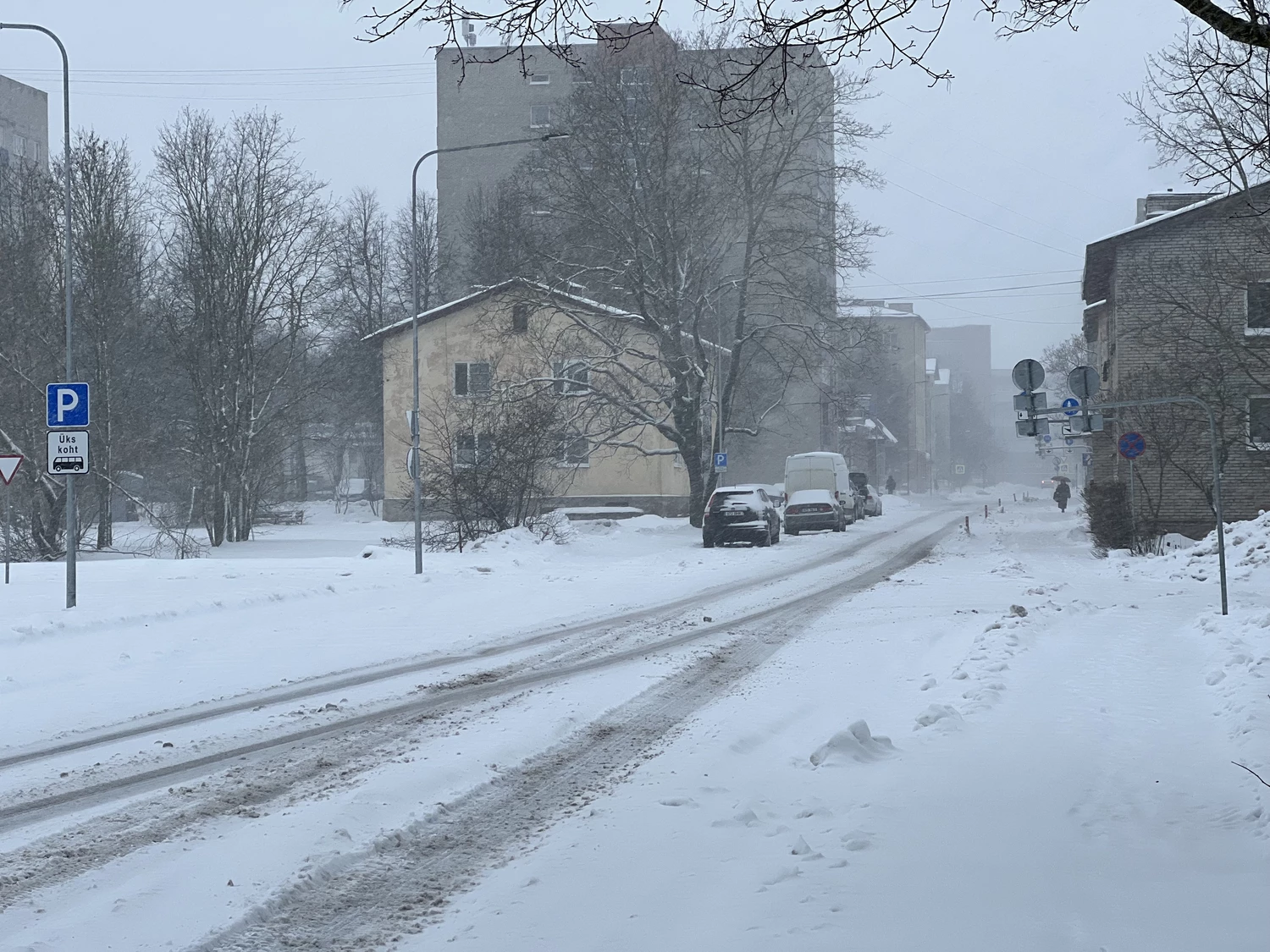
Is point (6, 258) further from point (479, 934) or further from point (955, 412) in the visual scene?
point (955, 412)

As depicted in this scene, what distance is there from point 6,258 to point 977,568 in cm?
2558

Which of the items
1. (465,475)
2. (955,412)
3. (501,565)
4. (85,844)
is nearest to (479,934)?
(85,844)

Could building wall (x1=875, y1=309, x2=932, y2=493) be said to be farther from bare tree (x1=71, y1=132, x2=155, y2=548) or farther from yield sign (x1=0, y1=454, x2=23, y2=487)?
yield sign (x1=0, y1=454, x2=23, y2=487)

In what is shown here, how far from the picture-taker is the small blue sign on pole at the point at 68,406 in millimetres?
14703

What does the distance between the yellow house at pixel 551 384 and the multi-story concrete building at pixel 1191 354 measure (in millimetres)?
13179

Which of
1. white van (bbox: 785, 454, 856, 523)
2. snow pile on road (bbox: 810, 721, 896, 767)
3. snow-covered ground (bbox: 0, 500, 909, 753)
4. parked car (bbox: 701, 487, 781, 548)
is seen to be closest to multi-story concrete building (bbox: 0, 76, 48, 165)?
white van (bbox: 785, 454, 856, 523)

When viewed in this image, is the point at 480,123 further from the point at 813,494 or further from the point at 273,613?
the point at 273,613

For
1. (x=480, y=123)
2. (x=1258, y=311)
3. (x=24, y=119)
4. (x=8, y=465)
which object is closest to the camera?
(x=8, y=465)

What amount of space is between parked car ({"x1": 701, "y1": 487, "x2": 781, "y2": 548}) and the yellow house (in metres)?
3.86

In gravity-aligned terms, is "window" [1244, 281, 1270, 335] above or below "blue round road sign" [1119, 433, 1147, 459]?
above

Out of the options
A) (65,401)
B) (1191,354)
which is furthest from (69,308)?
(1191,354)

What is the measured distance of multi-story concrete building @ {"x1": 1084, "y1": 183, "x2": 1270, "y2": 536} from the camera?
26.4 meters

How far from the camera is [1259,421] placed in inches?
1001

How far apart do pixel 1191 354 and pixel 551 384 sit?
650 inches
